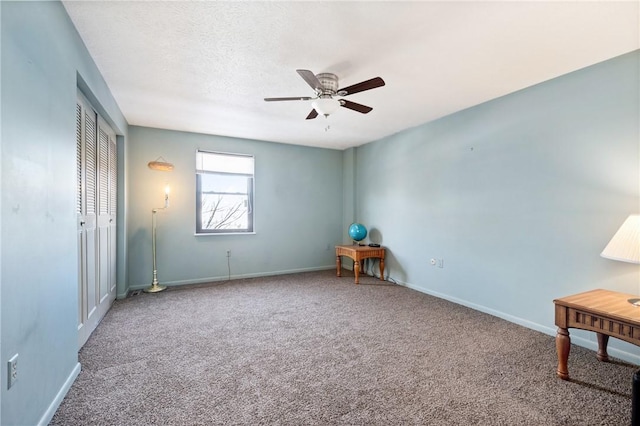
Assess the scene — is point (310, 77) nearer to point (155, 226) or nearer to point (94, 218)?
point (94, 218)

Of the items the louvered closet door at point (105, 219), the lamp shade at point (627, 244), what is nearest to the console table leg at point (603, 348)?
the lamp shade at point (627, 244)

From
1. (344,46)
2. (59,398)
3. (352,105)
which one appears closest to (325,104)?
(352,105)

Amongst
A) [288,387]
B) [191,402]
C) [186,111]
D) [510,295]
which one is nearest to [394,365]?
[288,387]

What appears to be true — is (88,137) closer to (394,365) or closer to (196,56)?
(196,56)

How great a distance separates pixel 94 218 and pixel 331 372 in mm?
2726

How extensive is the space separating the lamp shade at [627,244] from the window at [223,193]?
15.5 ft

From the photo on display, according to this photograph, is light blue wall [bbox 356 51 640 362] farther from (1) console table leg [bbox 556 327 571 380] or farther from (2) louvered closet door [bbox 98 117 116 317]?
(2) louvered closet door [bbox 98 117 116 317]

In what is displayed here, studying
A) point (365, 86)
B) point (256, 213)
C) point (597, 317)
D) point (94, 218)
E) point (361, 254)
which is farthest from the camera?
point (256, 213)

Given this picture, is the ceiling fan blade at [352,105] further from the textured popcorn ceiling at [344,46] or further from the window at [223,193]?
the window at [223,193]

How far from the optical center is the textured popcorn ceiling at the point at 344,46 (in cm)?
193

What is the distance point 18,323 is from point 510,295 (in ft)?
13.2

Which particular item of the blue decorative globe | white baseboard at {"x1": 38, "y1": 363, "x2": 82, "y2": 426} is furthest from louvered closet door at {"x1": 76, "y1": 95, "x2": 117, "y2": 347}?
the blue decorative globe

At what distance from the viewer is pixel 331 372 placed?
2.19 metres

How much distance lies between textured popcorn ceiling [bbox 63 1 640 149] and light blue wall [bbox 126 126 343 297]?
4.13 feet
